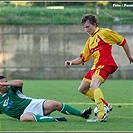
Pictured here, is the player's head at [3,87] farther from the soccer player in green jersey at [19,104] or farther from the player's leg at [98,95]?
the player's leg at [98,95]

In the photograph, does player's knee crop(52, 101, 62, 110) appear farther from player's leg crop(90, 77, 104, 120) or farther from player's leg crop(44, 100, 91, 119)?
player's leg crop(90, 77, 104, 120)

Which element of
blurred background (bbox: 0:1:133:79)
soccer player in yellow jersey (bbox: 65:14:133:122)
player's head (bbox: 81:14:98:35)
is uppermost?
player's head (bbox: 81:14:98:35)

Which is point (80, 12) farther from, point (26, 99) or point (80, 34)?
point (26, 99)

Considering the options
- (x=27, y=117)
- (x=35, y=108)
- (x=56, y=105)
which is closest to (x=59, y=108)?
(x=56, y=105)

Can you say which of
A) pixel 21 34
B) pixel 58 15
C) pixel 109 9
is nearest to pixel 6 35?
pixel 21 34

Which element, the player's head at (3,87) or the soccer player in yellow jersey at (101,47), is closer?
the player's head at (3,87)

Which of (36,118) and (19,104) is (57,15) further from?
(36,118)

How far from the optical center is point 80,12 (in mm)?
27141

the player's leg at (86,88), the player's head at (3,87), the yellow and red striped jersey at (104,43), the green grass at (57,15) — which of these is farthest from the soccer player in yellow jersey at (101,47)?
the green grass at (57,15)

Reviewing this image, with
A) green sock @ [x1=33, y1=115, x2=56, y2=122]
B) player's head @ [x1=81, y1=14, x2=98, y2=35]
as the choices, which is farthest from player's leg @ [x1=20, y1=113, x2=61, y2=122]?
player's head @ [x1=81, y1=14, x2=98, y2=35]

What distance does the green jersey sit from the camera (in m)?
8.91

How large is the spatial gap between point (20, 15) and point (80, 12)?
2.90 meters

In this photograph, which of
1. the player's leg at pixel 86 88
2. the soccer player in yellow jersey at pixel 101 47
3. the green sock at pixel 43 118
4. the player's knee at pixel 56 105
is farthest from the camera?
the player's leg at pixel 86 88

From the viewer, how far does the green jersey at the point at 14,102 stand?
29.2 ft
